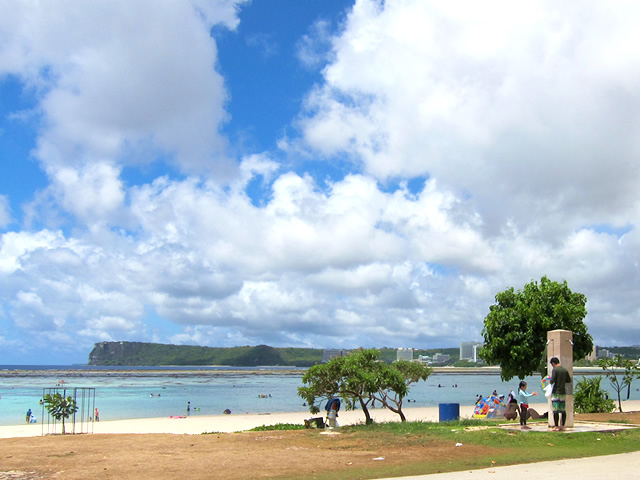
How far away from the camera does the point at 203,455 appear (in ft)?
46.4

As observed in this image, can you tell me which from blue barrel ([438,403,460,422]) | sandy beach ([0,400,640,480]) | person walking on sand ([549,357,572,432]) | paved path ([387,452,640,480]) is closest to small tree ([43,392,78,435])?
sandy beach ([0,400,640,480])

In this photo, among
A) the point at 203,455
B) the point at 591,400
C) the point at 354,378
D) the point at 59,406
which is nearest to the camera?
the point at 203,455

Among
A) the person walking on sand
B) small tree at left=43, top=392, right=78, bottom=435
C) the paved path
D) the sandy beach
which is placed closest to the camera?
the paved path

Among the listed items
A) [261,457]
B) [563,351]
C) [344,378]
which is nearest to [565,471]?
[261,457]

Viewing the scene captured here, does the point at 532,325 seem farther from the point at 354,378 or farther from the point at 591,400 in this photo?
the point at 354,378

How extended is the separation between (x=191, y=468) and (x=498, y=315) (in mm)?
14440

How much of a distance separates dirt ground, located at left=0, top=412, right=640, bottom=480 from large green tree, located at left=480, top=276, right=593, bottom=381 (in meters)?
8.42

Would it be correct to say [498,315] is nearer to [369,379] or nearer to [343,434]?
[369,379]

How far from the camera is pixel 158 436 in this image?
1850 cm

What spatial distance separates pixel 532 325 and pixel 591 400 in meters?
5.79

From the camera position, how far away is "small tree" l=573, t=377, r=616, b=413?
25.5 metres

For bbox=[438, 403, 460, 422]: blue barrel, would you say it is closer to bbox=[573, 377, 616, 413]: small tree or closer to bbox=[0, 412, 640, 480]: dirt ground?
bbox=[0, 412, 640, 480]: dirt ground

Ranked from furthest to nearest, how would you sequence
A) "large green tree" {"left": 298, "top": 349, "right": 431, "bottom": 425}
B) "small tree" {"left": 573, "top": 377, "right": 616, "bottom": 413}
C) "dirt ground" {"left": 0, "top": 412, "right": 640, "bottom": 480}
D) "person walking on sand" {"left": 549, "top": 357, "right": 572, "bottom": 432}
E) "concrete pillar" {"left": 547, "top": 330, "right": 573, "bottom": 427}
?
"small tree" {"left": 573, "top": 377, "right": 616, "bottom": 413}, "large green tree" {"left": 298, "top": 349, "right": 431, "bottom": 425}, "concrete pillar" {"left": 547, "top": 330, "right": 573, "bottom": 427}, "person walking on sand" {"left": 549, "top": 357, "right": 572, "bottom": 432}, "dirt ground" {"left": 0, "top": 412, "right": 640, "bottom": 480}

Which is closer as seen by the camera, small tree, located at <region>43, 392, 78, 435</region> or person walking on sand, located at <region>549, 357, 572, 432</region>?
person walking on sand, located at <region>549, 357, 572, 432</region>
